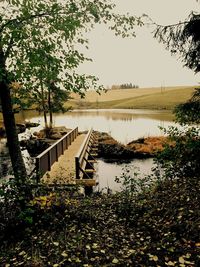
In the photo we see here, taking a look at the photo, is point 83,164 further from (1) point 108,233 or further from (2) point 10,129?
(1) point 108,233

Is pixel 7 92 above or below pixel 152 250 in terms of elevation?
above

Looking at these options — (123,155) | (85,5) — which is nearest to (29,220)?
(85,5)

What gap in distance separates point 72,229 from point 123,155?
70.8 feet

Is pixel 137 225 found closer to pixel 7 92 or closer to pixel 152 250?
pixel 152 250

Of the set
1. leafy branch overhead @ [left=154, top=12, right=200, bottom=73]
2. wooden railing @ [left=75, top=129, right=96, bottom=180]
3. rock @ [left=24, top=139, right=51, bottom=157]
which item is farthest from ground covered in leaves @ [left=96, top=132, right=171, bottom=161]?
leafy branch overhead @ [left=154, top=12, right=200, bottom=73]

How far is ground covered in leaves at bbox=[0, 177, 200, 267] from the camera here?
5.40 metres

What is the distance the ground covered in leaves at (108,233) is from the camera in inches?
213

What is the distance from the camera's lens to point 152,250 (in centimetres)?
566

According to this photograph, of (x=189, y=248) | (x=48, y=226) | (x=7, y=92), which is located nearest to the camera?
(x=189, y=248)

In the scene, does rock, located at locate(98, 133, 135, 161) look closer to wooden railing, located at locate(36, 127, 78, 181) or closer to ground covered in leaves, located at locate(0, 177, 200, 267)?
wooden railing, located at locate(36, 127, 78, 181)

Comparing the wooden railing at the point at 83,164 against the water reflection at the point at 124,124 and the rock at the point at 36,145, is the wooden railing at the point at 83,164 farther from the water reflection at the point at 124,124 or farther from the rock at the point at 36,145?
the rock at the point at 36,145

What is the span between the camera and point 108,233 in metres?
6.98

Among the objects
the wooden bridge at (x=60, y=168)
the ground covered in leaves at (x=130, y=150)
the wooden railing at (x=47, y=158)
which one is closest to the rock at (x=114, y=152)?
the ground covered in leaves at (x=130, y=150)

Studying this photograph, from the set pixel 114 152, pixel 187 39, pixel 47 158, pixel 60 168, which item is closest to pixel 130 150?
pixel 114 152
